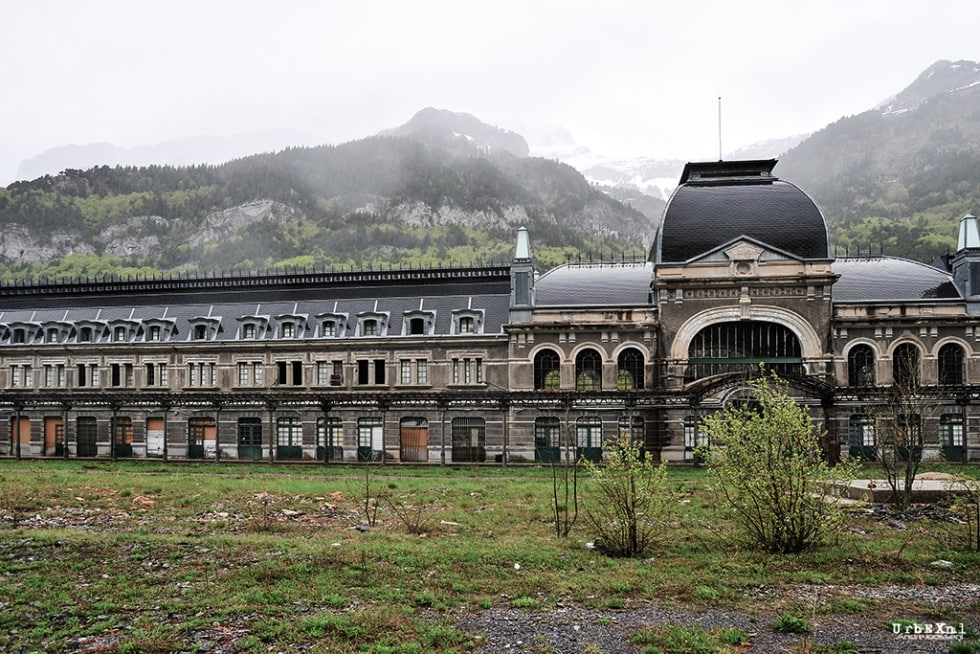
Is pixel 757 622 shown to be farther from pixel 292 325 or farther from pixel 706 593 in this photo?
pixel 292 325

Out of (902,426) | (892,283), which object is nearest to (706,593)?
(902,426)

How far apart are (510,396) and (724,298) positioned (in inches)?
585

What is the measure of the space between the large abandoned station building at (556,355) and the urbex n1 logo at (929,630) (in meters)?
28.7

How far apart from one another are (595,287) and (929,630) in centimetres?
Result: 3827

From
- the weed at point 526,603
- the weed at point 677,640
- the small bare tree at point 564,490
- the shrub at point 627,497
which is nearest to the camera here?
the weed at point 677,640

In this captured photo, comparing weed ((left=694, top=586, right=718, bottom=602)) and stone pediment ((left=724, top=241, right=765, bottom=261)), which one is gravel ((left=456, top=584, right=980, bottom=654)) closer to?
weed ((left=694, top=586, right=718, bottom=602))

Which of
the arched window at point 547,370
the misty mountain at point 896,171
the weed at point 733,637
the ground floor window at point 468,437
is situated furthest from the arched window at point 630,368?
the misty mountain at point 896,171

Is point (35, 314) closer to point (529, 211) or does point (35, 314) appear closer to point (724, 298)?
point (724, 298)

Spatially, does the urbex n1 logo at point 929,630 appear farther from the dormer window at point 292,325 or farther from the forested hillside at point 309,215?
the forested hillside at point 309,215

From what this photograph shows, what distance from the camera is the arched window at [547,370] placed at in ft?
158

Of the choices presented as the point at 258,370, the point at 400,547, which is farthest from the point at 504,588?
the point at 258,370

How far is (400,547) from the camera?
1891 centimetres

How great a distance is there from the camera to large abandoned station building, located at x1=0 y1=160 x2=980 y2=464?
4444cm

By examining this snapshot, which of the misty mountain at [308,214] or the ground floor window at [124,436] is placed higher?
the misty mountain at [308,214]
